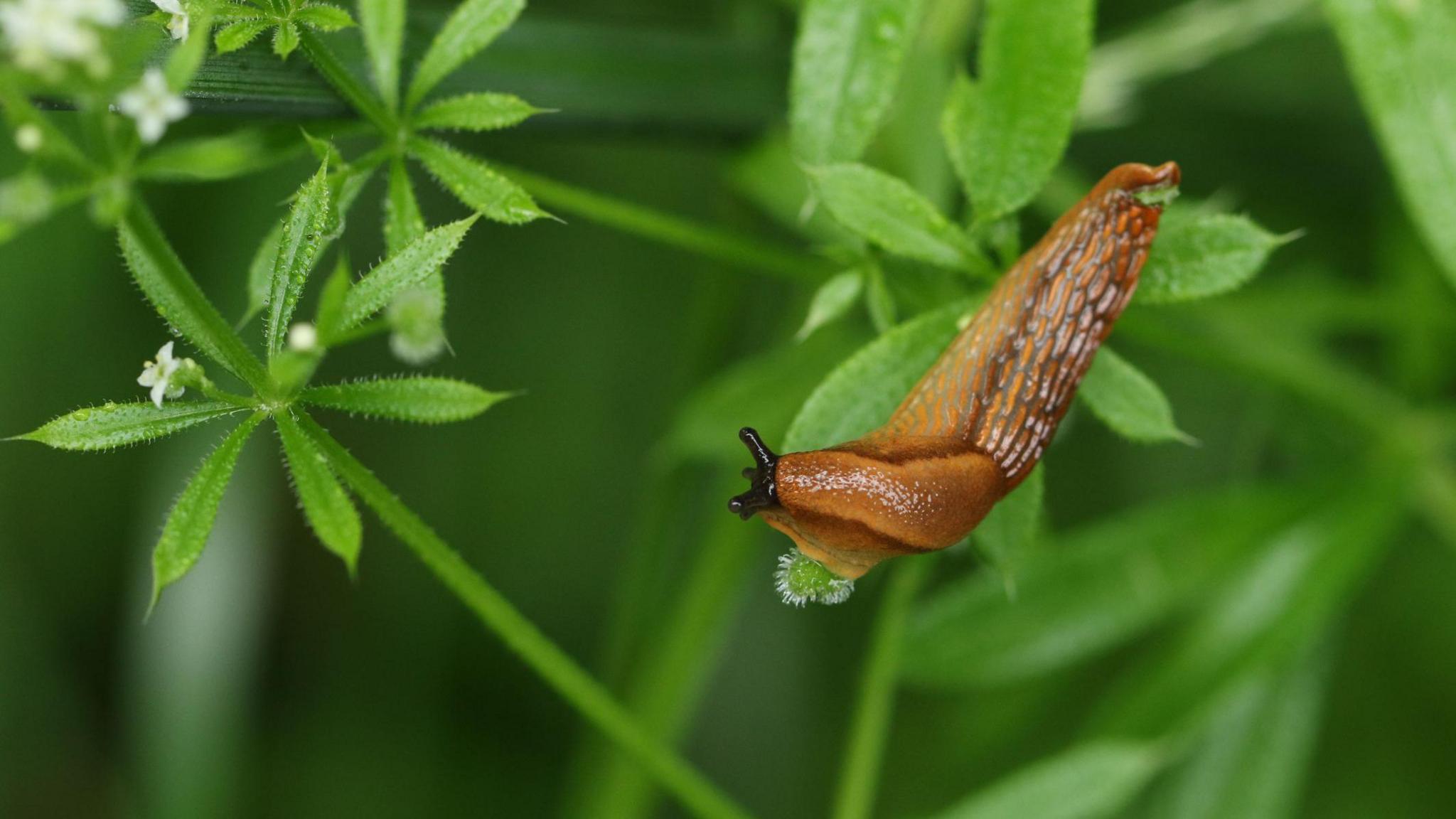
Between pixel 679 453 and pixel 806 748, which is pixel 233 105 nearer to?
pixel 679 453

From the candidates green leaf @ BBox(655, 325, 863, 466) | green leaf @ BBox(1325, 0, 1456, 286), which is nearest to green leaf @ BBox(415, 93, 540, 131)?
green leaf @ BBox(655, 325, 863, 466)

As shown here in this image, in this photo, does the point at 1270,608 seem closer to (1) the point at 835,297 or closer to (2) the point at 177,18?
(1) the point at 835,297

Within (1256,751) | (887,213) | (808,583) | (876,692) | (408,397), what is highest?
(408,397)

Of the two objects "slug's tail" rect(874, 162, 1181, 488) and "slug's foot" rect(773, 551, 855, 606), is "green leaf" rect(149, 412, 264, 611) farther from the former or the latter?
"slug's tail" rect(874, 162, 1181, 488)

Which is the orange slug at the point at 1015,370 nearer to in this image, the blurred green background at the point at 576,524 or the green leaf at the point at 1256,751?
the blurred green background at the point at 576,524

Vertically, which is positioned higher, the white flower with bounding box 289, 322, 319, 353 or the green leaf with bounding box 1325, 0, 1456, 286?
the white flower with bounding box 289, 322, 319, 353

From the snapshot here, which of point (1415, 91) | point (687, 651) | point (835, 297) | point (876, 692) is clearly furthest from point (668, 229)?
point (1415, 91)

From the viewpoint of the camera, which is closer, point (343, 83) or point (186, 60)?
point (186, 60)
